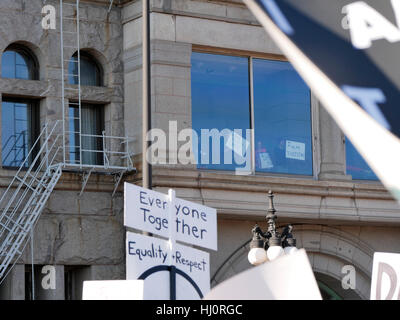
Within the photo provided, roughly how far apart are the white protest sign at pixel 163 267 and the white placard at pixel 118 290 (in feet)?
4.06

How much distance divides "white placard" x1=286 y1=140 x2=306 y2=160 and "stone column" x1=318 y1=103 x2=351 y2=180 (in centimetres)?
48

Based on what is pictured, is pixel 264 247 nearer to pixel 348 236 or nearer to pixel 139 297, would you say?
pixel 348 236

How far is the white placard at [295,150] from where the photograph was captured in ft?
74.7

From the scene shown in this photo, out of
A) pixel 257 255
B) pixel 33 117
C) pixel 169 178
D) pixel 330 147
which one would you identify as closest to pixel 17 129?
pixel 33 117

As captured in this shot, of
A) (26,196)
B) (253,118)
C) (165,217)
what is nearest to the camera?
(165,217)

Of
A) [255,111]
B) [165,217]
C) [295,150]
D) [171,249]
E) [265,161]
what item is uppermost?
[255,111]

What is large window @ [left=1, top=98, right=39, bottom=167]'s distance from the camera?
20.7 meters

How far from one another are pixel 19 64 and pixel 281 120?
5867 millimetres

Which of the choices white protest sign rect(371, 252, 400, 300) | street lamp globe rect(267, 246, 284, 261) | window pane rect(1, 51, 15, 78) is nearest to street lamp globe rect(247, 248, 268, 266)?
street lamp globe rect(267, 246, 284, 261)

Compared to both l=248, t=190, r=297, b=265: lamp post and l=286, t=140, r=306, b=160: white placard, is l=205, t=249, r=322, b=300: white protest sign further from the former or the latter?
l=286, t=140, r=306, b=160: white placard

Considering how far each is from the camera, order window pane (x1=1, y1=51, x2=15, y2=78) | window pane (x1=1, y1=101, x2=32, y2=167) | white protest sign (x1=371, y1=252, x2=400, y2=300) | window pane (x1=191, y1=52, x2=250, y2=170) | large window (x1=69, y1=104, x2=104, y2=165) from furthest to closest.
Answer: window pane (x1=191, y1=52, x2=250, y2=170)
large window (x1=69, y1=104, x2=104, y2=165)
window pane (x1=1, y1=51, x2=15, y2=78)
window pane (x1=1, y1=101, x2=32, y2=167)
white protest sign (x1=371, y1=252, x2=400, y2=300)

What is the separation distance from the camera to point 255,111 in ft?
73.8

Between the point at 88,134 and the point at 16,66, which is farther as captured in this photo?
the point at 88,134

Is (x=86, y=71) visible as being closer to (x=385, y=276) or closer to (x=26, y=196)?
(x=26, y=196)
